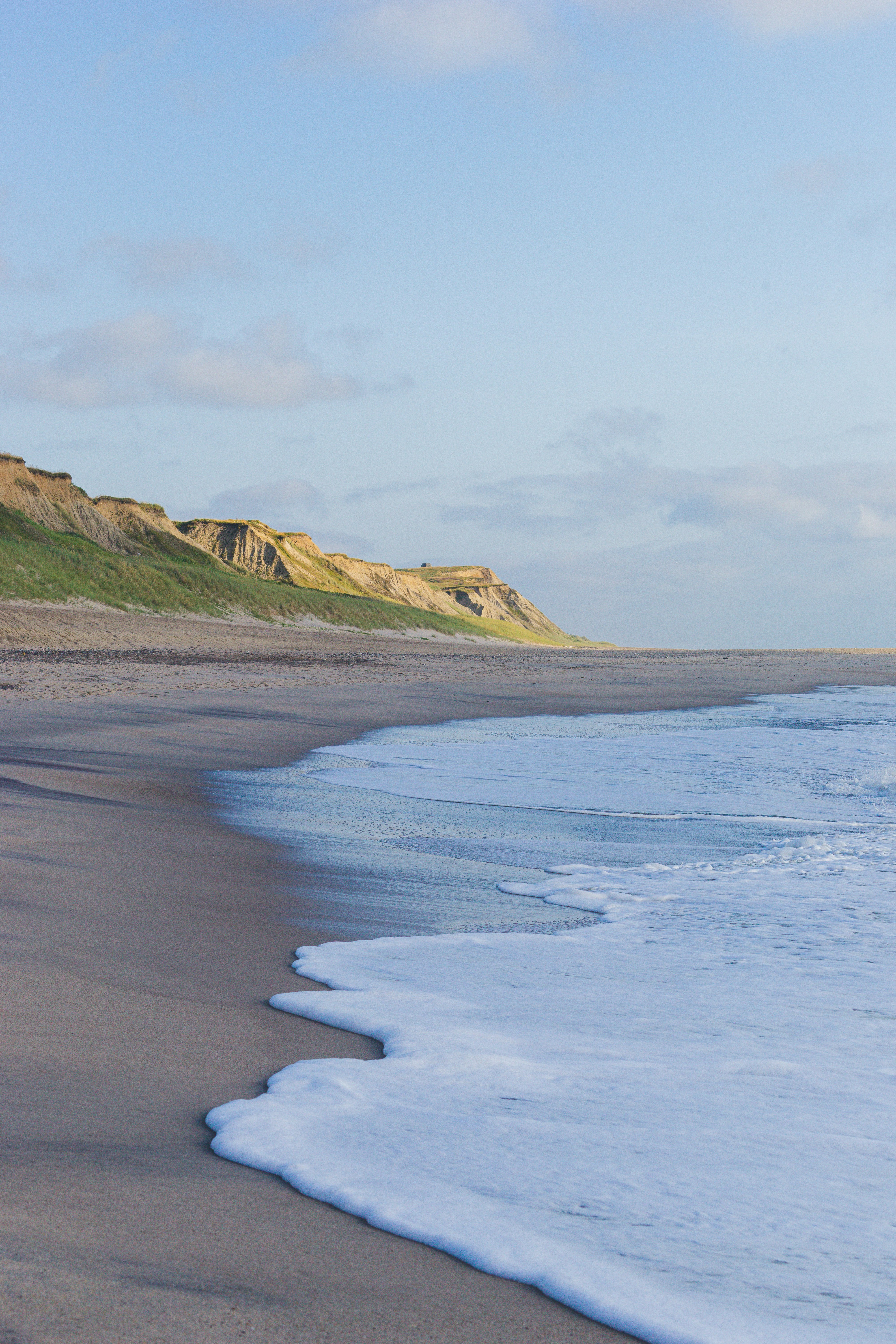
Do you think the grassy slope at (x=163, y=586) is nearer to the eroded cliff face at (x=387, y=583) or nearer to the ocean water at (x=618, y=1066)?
the eroded cliff face at (x=387, y=583)

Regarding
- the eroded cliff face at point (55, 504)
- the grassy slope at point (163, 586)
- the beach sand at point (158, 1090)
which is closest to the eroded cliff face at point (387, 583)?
the grassy slope at point (163, 586)

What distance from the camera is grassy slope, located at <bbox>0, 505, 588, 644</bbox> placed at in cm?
6200

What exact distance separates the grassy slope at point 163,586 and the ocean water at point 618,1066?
178 ft

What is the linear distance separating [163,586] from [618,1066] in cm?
7207

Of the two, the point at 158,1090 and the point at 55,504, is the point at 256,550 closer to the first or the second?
the point at 55,504

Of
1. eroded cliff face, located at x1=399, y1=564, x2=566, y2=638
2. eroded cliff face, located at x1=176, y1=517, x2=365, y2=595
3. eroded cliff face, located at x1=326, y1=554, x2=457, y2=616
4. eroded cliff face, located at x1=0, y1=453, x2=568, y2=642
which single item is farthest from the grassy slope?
eroded cliff face, located at x1=399, y1=564, x2=566, y2=638

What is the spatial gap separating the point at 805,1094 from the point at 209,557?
95641 millimetres

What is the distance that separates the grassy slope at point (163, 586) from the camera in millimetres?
62000

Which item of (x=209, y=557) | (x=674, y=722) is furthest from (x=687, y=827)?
(x=209, y=557)

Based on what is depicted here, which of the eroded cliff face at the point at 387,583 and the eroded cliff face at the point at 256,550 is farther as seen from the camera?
the eroded cliff face at the point at 387,583

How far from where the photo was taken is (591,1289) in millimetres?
2275

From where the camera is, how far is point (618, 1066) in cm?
361

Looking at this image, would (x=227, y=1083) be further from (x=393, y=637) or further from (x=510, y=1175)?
(x=393, y=637)

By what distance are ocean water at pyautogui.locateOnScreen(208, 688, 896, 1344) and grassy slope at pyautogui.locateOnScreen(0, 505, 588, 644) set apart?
178 ft
